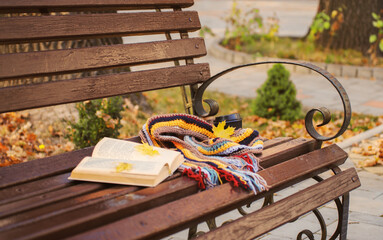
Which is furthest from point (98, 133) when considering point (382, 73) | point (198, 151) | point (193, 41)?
point (382, 73)

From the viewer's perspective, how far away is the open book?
5.51ft

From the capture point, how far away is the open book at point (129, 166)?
1681 millimetres

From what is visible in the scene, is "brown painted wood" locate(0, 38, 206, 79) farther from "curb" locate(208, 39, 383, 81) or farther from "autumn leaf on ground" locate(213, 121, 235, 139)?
"curb" locate(208, 39, 383, 81)

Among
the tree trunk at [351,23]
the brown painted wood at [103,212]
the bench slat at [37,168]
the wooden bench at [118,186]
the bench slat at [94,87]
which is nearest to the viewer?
the brown painted wood at [103,212]

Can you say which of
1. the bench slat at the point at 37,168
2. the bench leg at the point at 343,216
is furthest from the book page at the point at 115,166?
the bench leg at the point at 343,216

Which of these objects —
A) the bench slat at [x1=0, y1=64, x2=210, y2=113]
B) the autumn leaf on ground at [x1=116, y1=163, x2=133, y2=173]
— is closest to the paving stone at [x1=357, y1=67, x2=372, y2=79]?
the bench slat at [x1=0, y1=64, x2=210, y2=113]

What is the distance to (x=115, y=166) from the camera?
1.72 meters

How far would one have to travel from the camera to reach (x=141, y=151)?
195 centimetres

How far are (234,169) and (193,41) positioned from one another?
39.7 inches

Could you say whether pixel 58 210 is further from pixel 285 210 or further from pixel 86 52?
pixel 86 52

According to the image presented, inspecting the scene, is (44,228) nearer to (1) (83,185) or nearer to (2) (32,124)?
(1) (83,185)

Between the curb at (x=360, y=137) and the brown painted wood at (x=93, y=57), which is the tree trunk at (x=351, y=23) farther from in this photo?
the brown painted wood at (x=93, y=57)

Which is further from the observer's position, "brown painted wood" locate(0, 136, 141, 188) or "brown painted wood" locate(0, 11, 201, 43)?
"brown painted wood" locate(0, 11, 201, 43)

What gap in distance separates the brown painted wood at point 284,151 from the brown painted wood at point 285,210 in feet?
0.65
